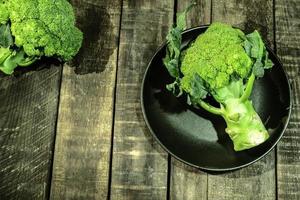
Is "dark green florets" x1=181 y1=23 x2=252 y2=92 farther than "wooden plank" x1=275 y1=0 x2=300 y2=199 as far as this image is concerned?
No

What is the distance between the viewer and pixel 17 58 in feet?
3.16

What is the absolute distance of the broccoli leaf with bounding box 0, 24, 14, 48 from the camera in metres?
0.91

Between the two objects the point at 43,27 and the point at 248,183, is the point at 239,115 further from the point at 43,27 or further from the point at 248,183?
the point at 43,27

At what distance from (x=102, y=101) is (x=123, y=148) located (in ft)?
0.41

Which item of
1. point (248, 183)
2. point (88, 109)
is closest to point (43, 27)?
point (88, 109)

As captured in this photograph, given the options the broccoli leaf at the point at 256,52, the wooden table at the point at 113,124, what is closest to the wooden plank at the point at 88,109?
the wooden table at the point at 113,124

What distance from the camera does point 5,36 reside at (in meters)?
0.91

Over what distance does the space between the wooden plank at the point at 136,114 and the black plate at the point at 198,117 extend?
0.06 metres

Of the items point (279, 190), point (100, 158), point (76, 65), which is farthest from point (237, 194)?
point (76, 65)

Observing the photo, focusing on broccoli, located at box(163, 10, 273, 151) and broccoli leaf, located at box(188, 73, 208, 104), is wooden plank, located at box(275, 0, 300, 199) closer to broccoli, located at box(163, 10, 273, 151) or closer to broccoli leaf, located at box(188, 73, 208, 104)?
broccoli, located at box(163, 10, 273, 151)

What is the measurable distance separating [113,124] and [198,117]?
0.66 feet

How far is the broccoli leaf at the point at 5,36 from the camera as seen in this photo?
2.99ft

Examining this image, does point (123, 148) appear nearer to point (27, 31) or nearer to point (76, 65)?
point (76, 65)

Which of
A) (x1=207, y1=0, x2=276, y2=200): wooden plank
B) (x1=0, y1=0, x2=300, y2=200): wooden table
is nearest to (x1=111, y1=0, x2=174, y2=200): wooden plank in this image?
(x1=0, y1=0, x2=300, y2=200): wooden table
